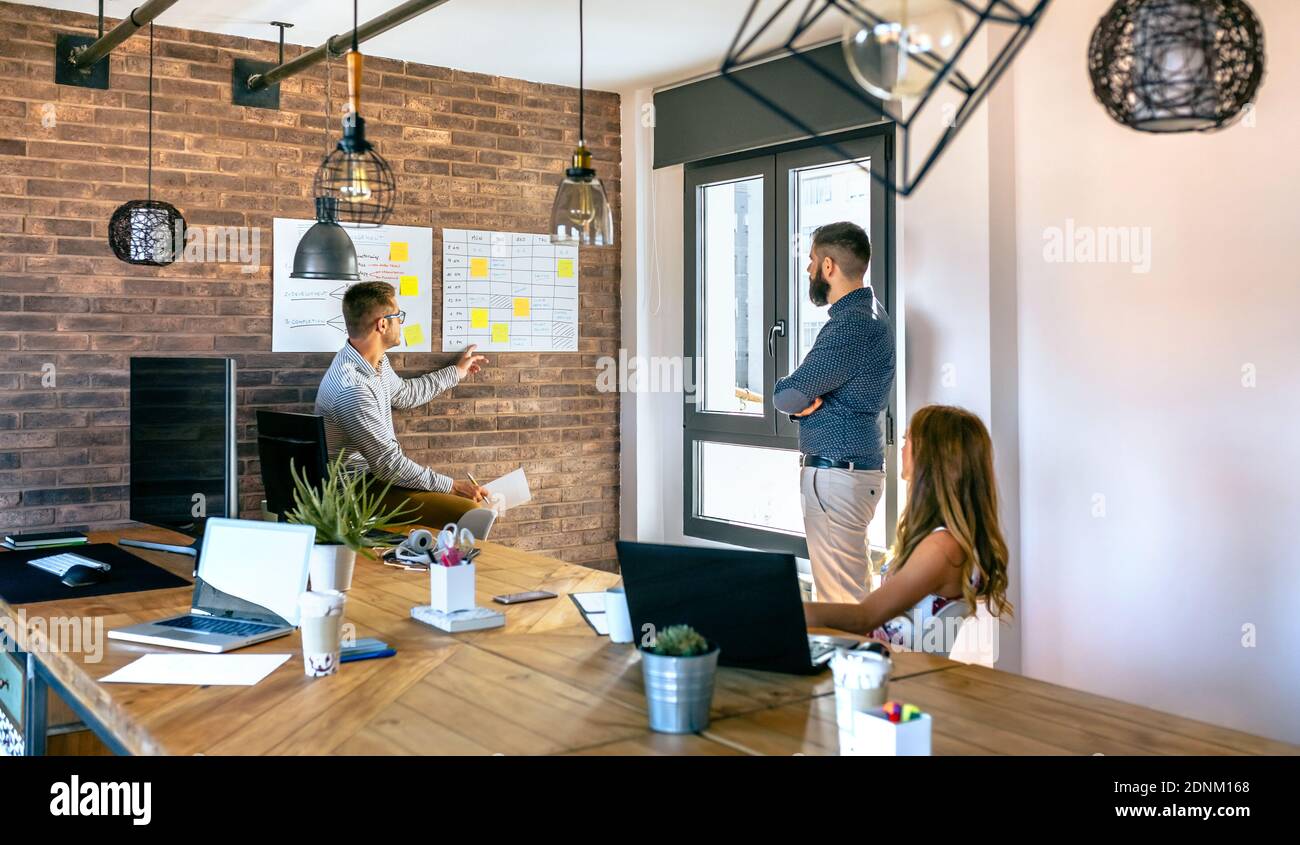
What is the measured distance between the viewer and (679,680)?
1762 mm

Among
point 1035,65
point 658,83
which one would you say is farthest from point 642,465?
point 1035,65

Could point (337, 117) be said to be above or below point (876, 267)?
above

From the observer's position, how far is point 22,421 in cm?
435

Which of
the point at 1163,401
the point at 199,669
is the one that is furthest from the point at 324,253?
the point at 1163,401

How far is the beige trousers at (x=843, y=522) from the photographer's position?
13.6 feet

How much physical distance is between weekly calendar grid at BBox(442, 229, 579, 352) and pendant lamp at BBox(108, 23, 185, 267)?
4.52ft

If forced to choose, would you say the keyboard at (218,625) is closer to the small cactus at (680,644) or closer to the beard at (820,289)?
the small cactus at (680,644)

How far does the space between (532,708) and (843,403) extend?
2434 mm

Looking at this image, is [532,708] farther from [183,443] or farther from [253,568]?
[183,443]

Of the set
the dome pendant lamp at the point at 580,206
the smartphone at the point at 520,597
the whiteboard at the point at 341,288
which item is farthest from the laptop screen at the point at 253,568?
the whiteboard at the point at 341,288

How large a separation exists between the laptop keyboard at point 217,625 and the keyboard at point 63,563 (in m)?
0.74

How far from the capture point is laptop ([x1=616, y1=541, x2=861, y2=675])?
6.57 ft
